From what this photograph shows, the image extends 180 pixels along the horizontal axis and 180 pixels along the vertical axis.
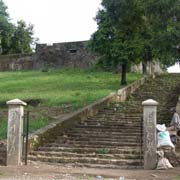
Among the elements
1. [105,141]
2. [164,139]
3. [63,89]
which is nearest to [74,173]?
[164,139]

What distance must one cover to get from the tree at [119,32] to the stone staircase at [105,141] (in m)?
5.76

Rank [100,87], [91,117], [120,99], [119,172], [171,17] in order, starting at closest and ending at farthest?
1. [119,172]
2. [171,17]
3. [91,117]
4. [120,99]
5. [100,87]

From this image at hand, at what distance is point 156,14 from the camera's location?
14.9 m

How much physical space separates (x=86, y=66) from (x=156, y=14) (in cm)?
2379

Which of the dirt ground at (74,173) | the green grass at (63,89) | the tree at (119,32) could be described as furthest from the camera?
the tree at (119,32)

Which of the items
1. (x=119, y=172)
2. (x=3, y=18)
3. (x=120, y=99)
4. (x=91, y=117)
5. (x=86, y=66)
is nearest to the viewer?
(x=119, y=172)

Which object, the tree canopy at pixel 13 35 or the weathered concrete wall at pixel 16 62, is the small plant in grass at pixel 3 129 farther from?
the tree canopy at pixel 13 35

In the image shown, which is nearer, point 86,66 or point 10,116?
point 10,116

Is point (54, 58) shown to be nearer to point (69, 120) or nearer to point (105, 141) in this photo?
point (69, 120)

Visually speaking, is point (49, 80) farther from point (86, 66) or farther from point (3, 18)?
point (3, 18)

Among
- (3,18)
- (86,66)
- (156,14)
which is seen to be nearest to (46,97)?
(156,14)

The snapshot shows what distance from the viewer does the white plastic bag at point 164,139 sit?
1081 cm

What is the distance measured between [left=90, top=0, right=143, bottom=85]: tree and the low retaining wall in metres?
3.28

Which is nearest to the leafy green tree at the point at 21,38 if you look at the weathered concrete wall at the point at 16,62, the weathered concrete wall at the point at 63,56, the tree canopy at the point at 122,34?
the weathered concrete wall at the point at 16,62
